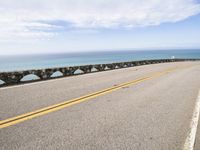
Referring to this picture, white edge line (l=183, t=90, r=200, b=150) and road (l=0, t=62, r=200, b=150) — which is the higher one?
road (l=0, t=62, r=200, b=150)

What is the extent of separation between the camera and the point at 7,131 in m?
4.18

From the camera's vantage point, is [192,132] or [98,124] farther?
[98,124]

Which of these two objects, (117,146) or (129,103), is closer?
(117,146)

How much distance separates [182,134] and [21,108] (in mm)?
4362

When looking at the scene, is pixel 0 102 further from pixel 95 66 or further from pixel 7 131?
pixel 95 66

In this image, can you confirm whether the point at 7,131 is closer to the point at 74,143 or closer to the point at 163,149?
the point at 74,143

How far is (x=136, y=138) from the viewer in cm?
396

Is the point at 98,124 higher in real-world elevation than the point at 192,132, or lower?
higher

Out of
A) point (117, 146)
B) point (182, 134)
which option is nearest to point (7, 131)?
point (117, 146)

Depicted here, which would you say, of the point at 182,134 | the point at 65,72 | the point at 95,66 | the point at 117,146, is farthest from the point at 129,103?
the point at 95,66

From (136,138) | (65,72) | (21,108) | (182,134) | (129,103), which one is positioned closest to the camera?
(136,138)

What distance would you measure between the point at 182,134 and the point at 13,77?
10323 millimetres

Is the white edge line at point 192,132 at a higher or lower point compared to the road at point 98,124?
lower

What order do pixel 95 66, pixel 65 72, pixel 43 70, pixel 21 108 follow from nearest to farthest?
pixel 21 108 < pixel 43 70 < pixel 65 72 < pixel 95 66
